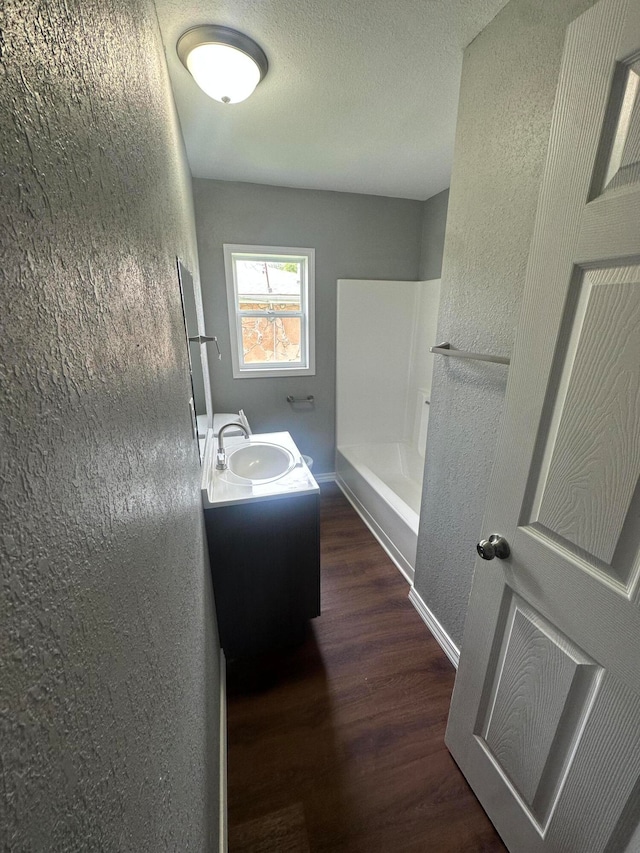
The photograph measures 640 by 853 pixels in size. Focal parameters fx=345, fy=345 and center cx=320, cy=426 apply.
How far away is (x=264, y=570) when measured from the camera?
1544 mm

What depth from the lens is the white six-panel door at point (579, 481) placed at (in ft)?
2.08

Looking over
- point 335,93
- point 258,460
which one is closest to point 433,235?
point 335,93

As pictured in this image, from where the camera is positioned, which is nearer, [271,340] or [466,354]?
[466,354]

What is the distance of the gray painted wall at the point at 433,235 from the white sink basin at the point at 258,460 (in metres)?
1.95

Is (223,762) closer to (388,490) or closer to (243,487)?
(243,487)

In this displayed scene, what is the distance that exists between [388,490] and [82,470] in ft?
7.70

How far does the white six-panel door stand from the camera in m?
0.63

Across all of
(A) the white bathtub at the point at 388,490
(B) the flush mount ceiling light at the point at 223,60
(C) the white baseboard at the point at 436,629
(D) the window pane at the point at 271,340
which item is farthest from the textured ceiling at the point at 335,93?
(C) the white baseboard at the point at 436,629

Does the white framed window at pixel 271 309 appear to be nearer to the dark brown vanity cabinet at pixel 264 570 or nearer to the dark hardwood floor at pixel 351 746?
the dark brown vanity cabinet at pixel 264 570

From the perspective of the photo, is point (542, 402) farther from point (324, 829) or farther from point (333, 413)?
point (333, 413)

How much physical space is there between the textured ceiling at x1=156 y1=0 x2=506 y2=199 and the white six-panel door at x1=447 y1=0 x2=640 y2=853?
0.75 meters

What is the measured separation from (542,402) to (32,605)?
0.92 m

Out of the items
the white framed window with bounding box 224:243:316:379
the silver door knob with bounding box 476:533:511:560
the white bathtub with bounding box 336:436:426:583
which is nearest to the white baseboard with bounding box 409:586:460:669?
the white bathtub with bounding box 336:436:426:583

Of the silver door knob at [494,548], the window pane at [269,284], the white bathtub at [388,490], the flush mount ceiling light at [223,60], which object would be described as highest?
the flush mount ceiling light at [223,60]
